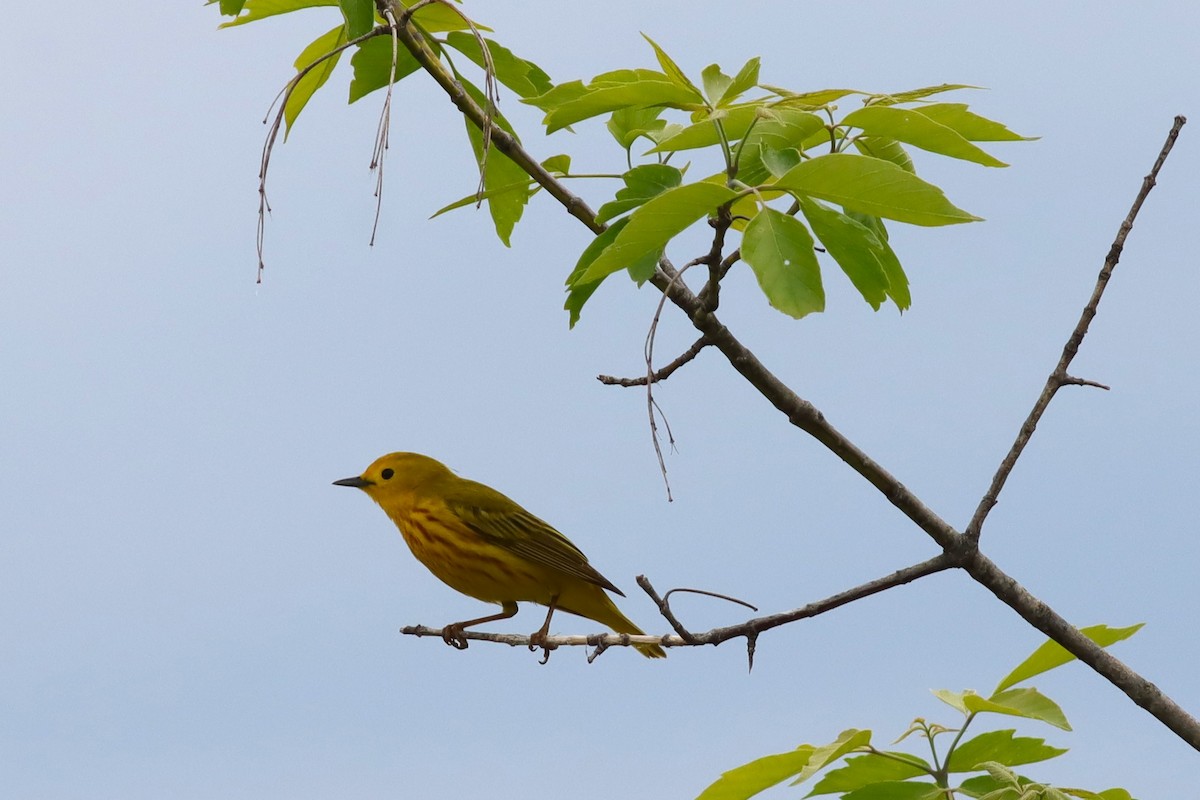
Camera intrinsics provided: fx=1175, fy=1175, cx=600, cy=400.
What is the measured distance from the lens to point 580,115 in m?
2.47

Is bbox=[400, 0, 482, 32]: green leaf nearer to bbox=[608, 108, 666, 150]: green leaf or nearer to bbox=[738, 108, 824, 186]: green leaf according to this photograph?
bbox=[608, 108, 666, 150]: green leaf

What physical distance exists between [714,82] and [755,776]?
1492mm

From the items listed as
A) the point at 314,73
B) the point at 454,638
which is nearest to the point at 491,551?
the point at 454,638

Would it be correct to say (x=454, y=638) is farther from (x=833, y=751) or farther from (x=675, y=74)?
(x=675, y=74)

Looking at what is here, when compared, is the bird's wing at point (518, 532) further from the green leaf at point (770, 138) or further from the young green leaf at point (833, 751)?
the green leaf at point (770, 138)

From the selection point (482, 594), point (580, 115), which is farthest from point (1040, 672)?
point (482, 594)

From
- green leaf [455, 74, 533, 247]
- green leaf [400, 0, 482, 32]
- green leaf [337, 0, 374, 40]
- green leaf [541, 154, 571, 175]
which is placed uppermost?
green leaf [400, 0, 482, 32]

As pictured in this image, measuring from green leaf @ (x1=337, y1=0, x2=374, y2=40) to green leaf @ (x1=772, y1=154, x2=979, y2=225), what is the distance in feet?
4.16

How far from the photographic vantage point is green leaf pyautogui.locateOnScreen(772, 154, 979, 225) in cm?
215

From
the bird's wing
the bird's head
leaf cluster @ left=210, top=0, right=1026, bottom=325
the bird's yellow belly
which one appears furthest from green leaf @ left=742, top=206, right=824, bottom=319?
the bird's head

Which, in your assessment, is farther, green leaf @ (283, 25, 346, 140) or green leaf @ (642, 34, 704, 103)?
green leaf @ (283, 25, 346, 140)

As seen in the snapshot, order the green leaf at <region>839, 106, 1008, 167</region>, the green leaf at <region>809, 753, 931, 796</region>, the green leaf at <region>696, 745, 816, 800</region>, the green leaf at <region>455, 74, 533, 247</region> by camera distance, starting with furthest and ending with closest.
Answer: the green leaf at <region>455, 74, 533, 247</region> < the green leaf at <region>809, 753, 931, 796</region> < the green leaf at <region>696, 745, 816, 800</region> < the green leaf at <region>839, 106, 1008, 167</region>

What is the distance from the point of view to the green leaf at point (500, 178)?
3.41 m

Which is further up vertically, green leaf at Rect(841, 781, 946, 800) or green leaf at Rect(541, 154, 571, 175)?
green leaf at Rect(541, 154, 571, 175)
